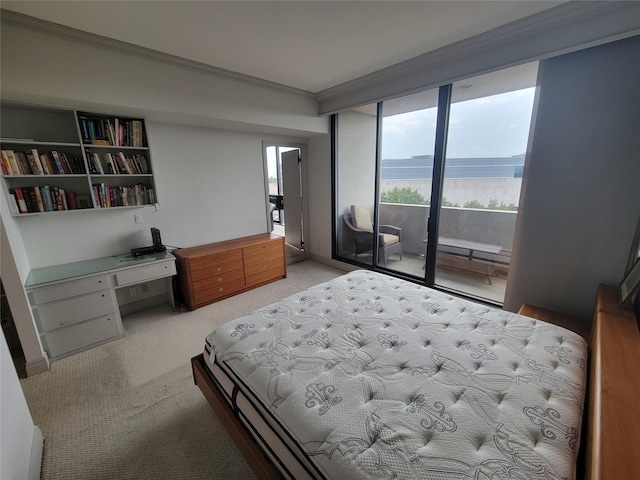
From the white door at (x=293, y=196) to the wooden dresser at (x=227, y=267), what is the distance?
3.30 feet

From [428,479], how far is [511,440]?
13.7 inches

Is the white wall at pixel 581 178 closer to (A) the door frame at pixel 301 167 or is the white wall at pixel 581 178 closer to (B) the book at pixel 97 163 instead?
(A) the door frame at pixel 301 167

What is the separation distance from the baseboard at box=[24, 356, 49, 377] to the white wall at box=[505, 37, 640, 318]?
13.7ft

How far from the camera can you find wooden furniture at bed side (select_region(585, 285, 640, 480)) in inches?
27.2

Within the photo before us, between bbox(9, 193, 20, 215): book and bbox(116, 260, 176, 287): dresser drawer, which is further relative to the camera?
bbox(116, 260, 176, 287): dresser drawer

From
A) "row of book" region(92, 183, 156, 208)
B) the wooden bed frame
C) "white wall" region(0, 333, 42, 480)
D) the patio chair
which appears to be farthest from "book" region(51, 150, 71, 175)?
the patio chair

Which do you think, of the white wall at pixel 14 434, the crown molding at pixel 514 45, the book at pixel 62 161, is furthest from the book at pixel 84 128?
the crown molding at pixel 514 45

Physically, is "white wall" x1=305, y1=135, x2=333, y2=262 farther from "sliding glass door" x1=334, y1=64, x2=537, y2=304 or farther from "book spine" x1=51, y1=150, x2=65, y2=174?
"book spine" x1=51, y1=150, x2=65, y2=174

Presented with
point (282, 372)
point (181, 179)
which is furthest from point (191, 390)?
point (181, 179)

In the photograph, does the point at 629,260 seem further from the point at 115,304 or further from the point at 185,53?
the point at 115,304

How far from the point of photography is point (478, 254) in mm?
3168

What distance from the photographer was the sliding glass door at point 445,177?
2678 millimetres

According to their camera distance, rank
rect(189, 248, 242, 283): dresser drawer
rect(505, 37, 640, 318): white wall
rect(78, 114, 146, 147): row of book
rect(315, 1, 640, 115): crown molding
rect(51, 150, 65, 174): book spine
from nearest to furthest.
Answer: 1. rect(315, 1, 640, 115): crown molding
2. rect(505, 37, 640, 318): white wall
3. rect(51, 150, 65, 174): book spine
4. rect(78, 114, 146, 147): row of book
5. rect(189, 248, 242, 283): dresser drawer

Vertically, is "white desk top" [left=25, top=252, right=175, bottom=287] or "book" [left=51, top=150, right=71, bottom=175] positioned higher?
"book" [left=51, top=150, right=71, bottom=175]
